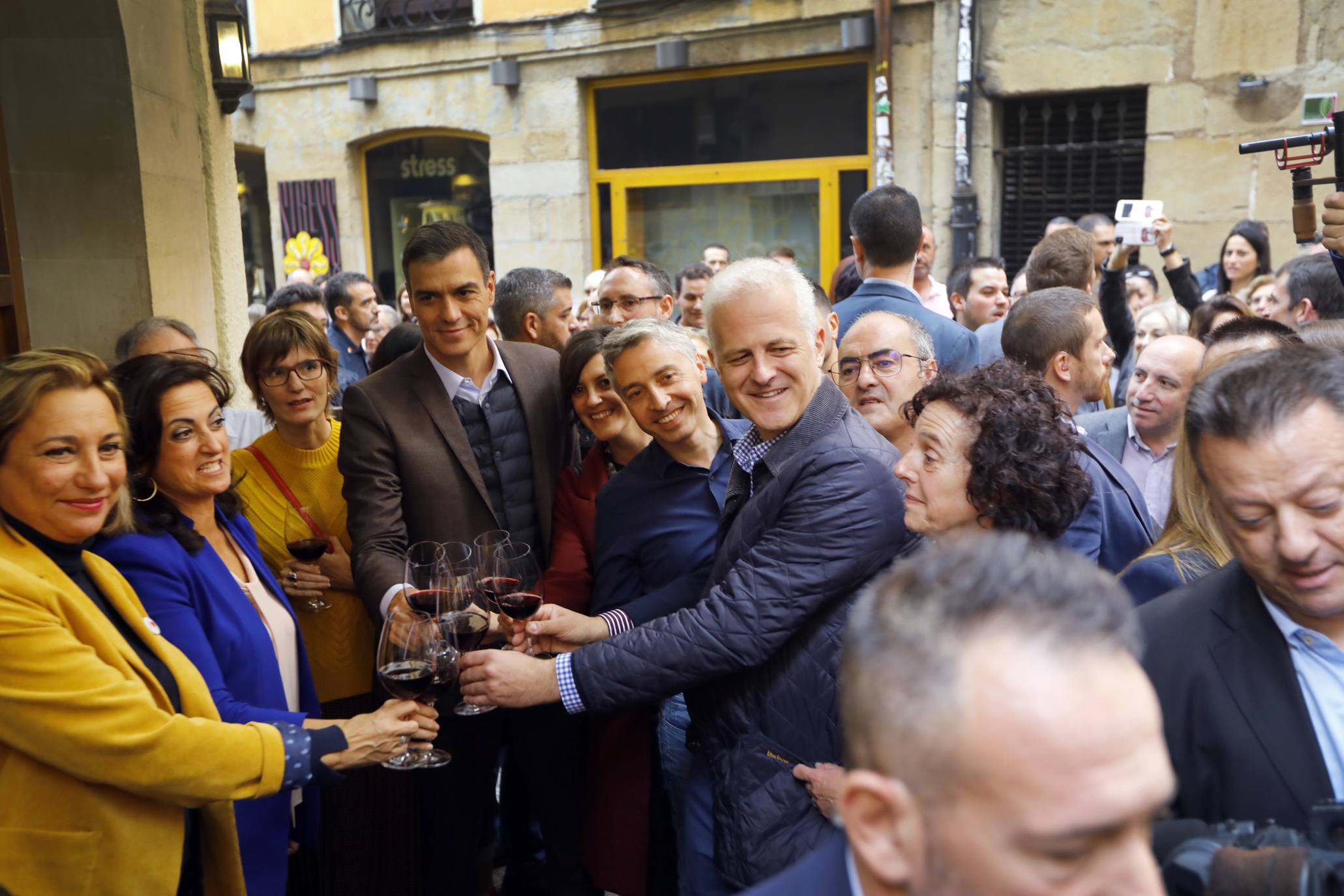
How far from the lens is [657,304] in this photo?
524cm

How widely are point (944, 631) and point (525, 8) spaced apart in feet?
38.4

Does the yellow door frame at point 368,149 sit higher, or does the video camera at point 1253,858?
the yellow door frame at point 368,149

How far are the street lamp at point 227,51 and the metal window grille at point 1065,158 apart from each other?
6421 millimetres

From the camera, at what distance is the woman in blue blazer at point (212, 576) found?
2.53 meters

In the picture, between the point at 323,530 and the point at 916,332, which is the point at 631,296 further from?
the point at 323,530

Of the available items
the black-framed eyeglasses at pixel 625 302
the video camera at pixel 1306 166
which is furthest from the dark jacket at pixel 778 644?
the black-framed eyeglasses at pixel 625 302

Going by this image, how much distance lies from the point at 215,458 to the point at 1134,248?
4.96 meters

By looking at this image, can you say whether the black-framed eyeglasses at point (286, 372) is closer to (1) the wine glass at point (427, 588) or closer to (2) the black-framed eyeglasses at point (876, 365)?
(1) the wine glass at point (427, 588)

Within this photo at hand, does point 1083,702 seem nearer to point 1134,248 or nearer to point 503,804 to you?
point 503,804

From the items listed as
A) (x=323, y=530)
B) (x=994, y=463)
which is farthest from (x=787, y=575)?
(x=323, y=530)

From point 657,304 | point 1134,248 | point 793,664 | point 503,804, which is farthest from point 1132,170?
point 793,664

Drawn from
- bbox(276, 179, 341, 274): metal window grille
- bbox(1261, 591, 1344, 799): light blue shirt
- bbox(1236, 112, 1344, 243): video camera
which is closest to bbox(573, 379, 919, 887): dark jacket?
bbox(1261, 591, 1344, 799): light blue shirt

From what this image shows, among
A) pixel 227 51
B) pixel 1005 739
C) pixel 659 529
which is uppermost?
pixel 227 51

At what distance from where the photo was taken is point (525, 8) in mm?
11531
